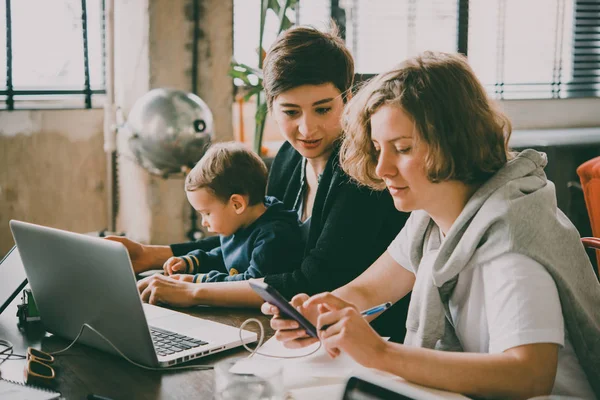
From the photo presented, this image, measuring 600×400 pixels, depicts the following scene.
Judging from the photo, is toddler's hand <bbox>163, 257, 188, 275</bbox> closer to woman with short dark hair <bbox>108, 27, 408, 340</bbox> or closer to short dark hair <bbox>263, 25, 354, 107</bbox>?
woman with short dark hair <bbox>108, 27, 408, 340</bbox>

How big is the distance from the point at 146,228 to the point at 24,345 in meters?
2.59

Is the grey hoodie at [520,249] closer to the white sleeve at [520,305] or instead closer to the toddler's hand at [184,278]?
the white sleeve at [520,305]

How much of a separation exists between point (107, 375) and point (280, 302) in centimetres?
31

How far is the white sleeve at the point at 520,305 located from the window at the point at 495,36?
379 cm

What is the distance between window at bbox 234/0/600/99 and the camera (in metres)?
4.95

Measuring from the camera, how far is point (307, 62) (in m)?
A: 1.74

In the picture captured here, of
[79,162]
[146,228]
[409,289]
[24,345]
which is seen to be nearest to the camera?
[24,345]

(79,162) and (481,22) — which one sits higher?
(481,22)

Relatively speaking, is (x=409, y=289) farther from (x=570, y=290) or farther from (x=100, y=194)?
(x=100, y=194)

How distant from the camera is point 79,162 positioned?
13.7ft

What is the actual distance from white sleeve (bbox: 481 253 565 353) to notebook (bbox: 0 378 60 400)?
66 cm

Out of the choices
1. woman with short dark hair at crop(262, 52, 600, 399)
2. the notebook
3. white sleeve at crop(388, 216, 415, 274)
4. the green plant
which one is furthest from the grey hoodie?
the green plant

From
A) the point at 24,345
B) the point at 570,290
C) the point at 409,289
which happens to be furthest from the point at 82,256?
the point at 570,290

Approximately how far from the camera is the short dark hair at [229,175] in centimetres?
188
